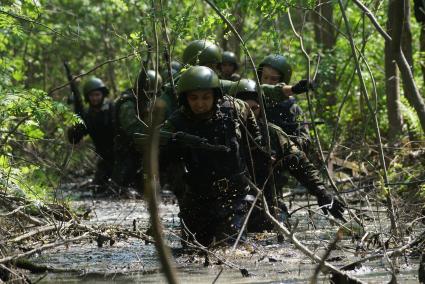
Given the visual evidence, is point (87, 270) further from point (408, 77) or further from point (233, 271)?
point (408, 77)

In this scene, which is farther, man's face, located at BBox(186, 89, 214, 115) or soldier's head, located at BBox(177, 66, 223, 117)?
man's face, located at BBox(186, 89, 214, 115)

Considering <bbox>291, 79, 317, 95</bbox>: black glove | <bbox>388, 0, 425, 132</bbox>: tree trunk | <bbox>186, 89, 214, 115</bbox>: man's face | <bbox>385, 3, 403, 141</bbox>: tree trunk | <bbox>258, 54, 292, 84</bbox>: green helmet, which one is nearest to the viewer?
<bbox>388, 0, 425, 132</bbox>: tree trunk

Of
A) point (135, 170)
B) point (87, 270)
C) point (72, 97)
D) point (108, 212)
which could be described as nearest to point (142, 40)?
point (87, 270)

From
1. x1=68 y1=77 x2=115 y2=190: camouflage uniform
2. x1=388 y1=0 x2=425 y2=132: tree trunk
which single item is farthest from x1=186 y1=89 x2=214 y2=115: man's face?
x1=68 y1=77 x2=115 y2=190: camouflage uniform

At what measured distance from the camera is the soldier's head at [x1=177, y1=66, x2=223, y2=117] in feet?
23.6

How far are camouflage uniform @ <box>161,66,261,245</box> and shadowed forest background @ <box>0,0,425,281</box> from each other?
23.1 inches

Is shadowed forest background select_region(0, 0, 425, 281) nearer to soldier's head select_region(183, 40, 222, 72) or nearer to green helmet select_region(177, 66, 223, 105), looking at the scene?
soldier's head select_region(183, 40, 222, 72)

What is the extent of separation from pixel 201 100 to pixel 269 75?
8.03 ft

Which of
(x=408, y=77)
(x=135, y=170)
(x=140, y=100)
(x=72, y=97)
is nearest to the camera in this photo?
(x=408, y=77)

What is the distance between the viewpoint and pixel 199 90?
7273 mm

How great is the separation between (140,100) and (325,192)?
124 inches

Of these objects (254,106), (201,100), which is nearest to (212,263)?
(201,100)

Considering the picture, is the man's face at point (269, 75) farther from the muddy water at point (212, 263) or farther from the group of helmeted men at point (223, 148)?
the muddy water at point (212, 263)

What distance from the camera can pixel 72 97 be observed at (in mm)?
15477
